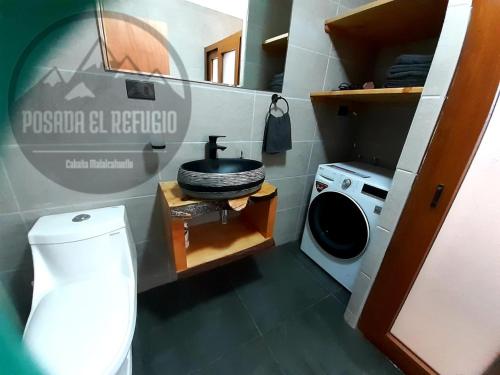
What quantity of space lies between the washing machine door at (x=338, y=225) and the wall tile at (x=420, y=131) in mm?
425

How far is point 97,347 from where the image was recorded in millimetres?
615

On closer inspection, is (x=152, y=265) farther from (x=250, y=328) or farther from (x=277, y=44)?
(x=277, y=44)

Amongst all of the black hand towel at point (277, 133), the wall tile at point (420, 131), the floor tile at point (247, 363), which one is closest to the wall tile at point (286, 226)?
the black hand towel at point (277, 133)

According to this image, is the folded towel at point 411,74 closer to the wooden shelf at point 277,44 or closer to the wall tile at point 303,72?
the wall tile at point 303,72

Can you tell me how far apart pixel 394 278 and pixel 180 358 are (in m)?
1.05

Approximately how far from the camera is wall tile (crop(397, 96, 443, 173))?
72 cm

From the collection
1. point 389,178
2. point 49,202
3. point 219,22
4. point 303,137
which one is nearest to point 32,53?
point 49,202

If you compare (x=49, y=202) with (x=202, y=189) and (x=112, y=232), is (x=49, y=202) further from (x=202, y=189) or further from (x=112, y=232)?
(x=202, y=189)

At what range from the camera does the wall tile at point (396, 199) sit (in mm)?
827

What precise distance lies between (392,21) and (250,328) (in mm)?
1829

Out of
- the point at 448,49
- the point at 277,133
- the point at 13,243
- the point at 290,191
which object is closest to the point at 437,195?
the point at 448,49

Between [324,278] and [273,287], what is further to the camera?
[324,278]

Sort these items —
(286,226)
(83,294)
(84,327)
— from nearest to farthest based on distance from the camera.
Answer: (84,327)
(83,294)
(286,226)

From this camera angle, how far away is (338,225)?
4.56ft
